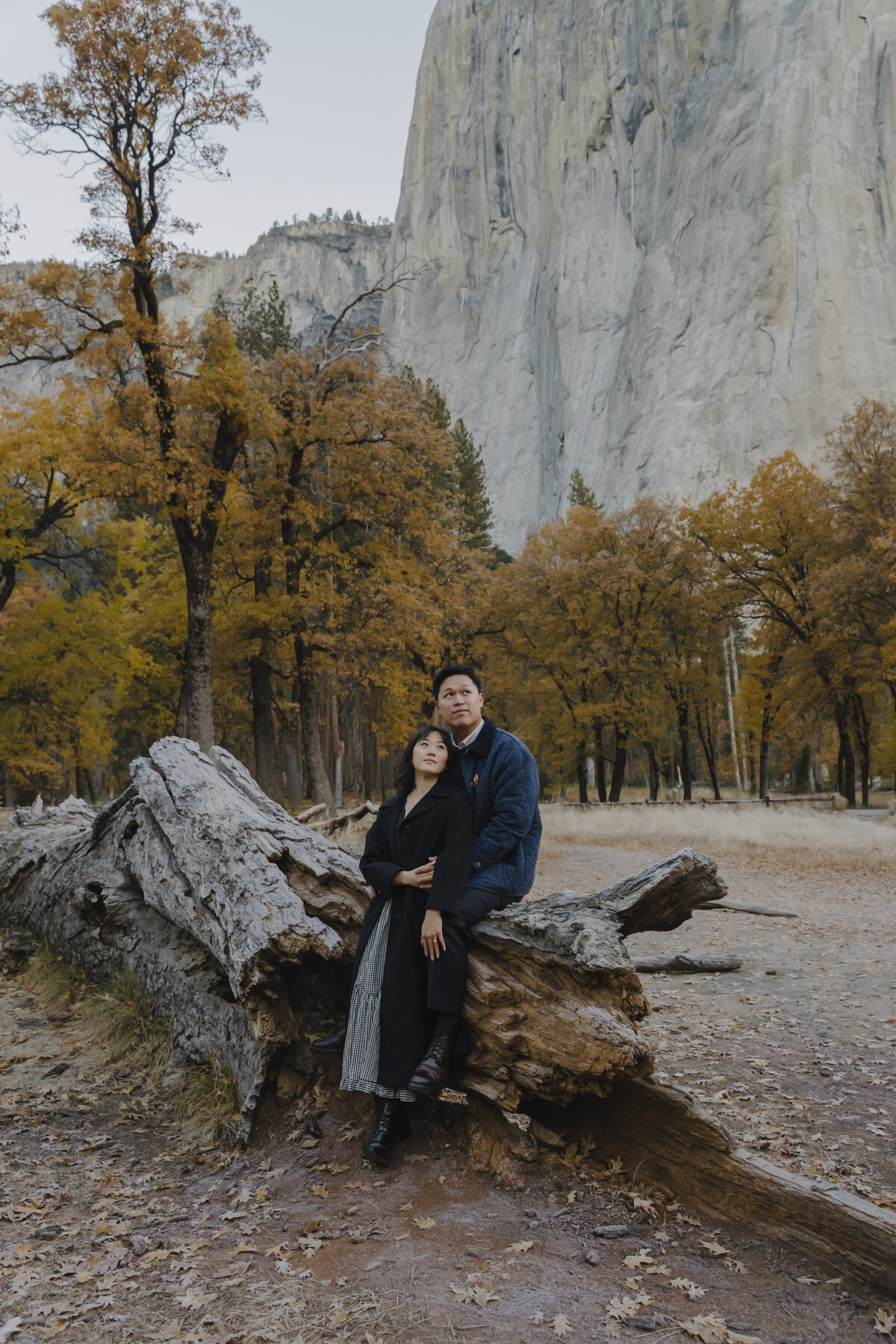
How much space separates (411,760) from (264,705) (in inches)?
645

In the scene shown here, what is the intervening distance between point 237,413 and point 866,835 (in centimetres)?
1474

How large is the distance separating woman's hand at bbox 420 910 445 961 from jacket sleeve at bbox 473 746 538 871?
0.34m

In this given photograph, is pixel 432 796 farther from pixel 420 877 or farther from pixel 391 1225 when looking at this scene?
pixel 391 1225

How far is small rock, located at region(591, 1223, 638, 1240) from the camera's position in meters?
3.22

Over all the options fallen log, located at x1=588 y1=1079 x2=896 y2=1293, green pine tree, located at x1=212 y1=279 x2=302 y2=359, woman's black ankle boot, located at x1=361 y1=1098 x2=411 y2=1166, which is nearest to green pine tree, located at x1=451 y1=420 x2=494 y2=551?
green pine tree, located at x1=212 y1=279 x2=302 y2=359

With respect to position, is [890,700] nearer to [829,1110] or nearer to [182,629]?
[182,629]

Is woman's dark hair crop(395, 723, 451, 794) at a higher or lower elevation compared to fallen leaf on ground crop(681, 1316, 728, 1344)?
higher

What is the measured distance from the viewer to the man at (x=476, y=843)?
3.76 metres

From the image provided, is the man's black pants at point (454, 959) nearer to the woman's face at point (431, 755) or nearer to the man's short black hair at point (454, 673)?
the woman's face at point (431, 755)

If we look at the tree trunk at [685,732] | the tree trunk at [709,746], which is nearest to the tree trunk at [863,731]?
the tree trunk at [709,746]

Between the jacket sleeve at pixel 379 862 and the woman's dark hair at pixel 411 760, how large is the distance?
0.66 feet

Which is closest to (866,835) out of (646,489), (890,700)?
(890,700)

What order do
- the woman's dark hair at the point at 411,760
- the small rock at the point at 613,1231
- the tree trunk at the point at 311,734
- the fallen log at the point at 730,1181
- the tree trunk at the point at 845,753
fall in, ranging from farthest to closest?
1. the tree trunk at the point at 845,753
2. the tree trunk at the point at 311,734
3. the woman's dark hair at the point at 411,760
4. the small rock at the point at 613,1231
5. the fallen log at the point at 730,1181

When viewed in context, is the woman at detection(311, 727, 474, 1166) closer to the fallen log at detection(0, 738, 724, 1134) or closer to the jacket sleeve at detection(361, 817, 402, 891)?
the jacket sleeve at detection(361, 817, 402, 891)
